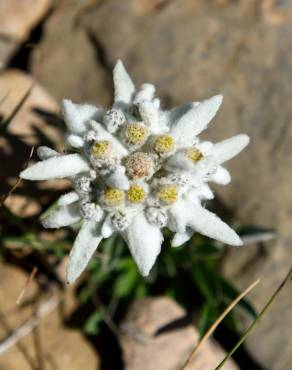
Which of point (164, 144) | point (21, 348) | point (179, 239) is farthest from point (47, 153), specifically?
point (21, 348)

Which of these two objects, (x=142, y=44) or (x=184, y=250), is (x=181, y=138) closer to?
(x=184, y=250)

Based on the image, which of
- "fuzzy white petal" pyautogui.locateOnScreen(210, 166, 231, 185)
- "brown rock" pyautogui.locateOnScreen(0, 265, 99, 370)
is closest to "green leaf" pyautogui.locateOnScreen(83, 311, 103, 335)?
"brown rock" pyautogui.locateOnScreen(0, 265, 99, 370)

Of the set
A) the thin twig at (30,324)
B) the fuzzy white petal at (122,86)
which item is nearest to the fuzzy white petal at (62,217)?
the fuzzy white petal at (122,86)

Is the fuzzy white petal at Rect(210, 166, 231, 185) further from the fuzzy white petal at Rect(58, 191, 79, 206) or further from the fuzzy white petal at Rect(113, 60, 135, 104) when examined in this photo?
the fuzzy white petal at Rect(58, 191, 79, 206)

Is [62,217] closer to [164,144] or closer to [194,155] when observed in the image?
[164,144]

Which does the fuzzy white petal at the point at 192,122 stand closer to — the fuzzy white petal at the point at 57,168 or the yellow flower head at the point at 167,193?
the yellow flower head at the point at 167,193

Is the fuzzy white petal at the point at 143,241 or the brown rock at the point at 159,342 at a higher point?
the fuzzy white petal at the point at 143,241
